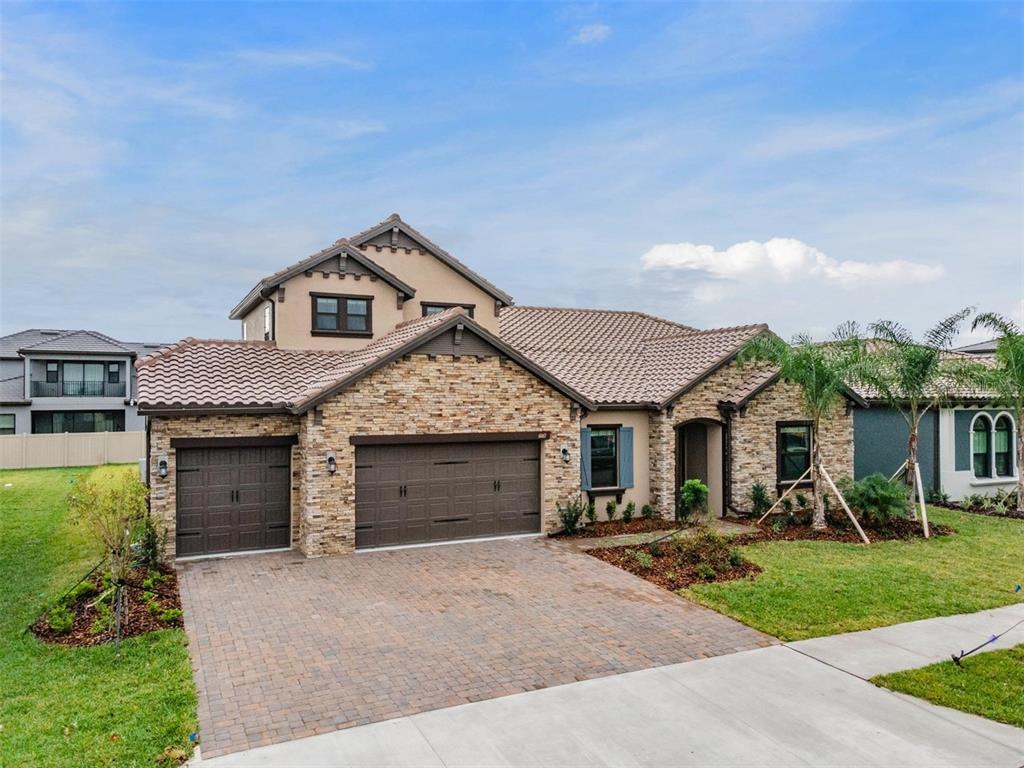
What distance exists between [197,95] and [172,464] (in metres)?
9.20

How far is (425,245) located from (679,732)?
15164 mm

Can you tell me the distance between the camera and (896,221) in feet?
66.2

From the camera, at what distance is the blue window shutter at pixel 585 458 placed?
669 inches

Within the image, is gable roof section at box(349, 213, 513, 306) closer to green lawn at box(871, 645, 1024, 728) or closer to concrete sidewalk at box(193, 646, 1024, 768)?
concrete sidewalk at box(193, 646, 1024, 768)

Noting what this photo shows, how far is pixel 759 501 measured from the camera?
704 inches

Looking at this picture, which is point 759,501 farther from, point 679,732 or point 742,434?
point 679,732

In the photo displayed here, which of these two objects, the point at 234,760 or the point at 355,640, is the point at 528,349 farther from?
the point at 234,760

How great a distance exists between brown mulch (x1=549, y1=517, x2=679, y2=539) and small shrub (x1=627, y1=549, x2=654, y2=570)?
1854 millimetres

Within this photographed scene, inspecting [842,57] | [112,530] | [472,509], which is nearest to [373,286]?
[472,509]

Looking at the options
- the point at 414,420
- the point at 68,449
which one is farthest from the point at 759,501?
the point at 68,449

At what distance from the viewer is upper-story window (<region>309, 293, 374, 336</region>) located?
1742 centimetres

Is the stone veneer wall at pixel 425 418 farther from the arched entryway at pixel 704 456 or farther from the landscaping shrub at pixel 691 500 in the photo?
the arched entryway at pixel 704 456

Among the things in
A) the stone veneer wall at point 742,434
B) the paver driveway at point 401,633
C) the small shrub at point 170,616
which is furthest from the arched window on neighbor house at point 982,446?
the small shrub at point 170,616

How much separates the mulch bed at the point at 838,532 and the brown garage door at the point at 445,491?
4995 millimetres
